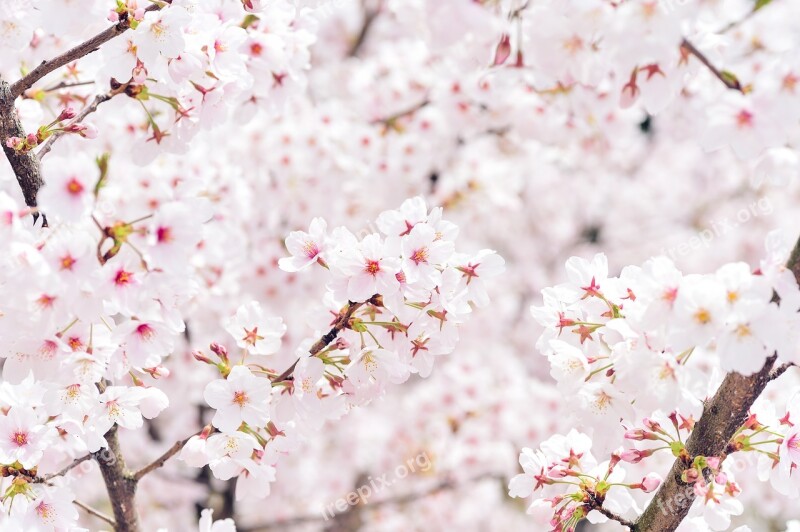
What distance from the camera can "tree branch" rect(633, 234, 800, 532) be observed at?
161 centimetres

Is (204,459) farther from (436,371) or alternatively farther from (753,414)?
(436,371)

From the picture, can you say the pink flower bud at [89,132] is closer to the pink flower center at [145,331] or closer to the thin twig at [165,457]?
the pink flower center at [145,331]

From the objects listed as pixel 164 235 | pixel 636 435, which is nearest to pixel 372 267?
pixel 164 235

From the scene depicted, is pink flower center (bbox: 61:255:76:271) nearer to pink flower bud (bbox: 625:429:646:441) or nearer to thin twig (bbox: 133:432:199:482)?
thin twig (bbox: 133:432:199:482)

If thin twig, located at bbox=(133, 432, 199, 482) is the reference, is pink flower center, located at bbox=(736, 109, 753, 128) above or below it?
above

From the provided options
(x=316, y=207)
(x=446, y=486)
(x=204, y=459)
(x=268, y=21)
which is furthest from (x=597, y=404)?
(x=446, y=486)

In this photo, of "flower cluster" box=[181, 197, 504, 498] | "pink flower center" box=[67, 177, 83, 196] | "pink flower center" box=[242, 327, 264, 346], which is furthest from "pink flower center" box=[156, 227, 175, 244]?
"pink flower center" box=[242, 327, 264, 346]

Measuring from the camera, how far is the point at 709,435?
170 centimetres

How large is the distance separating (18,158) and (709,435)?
1811 mm

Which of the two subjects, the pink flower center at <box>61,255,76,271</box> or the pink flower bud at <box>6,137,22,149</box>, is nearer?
the pink flower center at <box>61,255,76,271</box>

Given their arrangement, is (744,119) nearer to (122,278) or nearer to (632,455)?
(632,455)

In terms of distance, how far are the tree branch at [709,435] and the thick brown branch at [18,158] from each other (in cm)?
173

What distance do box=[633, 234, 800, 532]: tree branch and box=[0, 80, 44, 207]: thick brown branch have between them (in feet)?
5.66

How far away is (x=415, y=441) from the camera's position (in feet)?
20.9
